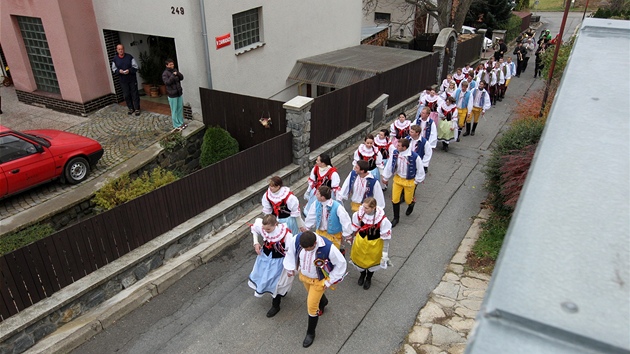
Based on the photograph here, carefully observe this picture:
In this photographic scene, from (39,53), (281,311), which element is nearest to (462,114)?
(281,311)

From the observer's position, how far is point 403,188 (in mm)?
9375

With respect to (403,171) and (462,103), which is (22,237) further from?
(462,103)

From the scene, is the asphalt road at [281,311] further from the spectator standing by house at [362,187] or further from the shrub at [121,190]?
the shrub at [121,190]

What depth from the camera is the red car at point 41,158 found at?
352 inches

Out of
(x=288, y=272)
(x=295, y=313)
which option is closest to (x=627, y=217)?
(x=288, y=272)

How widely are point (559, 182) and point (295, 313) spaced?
6179mm

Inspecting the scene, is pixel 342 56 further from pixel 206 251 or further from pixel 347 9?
pixel 206 251

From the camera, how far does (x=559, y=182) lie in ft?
5.01

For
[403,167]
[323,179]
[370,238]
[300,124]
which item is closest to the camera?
[370,238]

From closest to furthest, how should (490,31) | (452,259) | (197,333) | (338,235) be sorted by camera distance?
(197,333) → (338,235) → (452,259) → (490,31)

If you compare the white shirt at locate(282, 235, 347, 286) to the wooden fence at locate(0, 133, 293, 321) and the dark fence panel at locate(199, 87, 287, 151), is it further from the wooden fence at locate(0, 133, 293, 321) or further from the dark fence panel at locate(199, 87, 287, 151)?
the dark fence panel at locate(199, 87, 287, 151)

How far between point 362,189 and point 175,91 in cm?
616

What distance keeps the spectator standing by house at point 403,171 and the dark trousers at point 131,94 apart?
783 centimetres

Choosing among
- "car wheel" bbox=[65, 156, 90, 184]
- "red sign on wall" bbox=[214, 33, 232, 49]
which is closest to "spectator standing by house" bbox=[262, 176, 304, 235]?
"car wheel" bbox=[65, 156, 90, 184]
